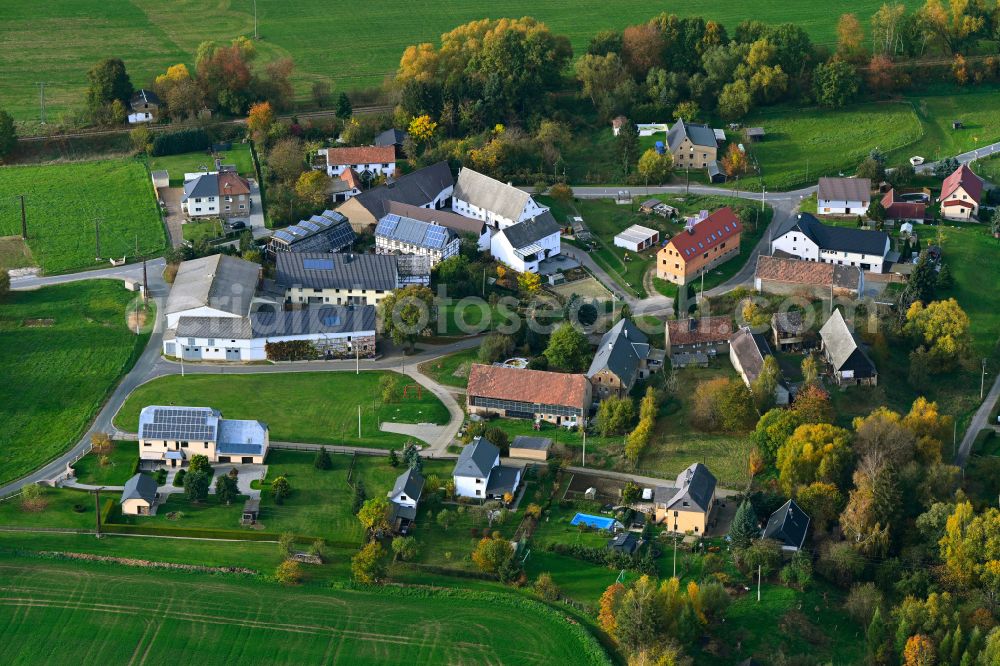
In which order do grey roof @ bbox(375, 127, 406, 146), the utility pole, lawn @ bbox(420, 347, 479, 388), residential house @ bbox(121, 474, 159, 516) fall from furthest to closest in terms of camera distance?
grey roof @ bbox(375, 127, 406, 146)
the utility pole
lawn @ bbox(420, 347, 479, 388)
residential house @ bbox(121, 474, 159, 516)

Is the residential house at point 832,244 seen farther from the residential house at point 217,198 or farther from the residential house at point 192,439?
the residential house at point 192,439

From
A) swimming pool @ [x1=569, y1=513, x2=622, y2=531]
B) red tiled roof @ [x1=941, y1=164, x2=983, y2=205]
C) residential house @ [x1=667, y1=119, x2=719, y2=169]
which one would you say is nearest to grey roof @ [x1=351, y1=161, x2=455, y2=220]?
residential house @ [x1=667, y1=119, x2=719, y2=169]

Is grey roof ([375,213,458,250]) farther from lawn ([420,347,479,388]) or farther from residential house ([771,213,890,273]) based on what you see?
residential house ([771,213,890,273])

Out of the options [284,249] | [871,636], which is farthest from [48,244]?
[871,636]

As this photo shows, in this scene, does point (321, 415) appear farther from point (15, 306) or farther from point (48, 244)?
point (48, 244)

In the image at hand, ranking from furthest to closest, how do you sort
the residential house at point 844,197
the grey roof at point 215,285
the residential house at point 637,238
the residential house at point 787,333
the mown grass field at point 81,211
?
the residential house at point 844,197
the mown grass field at point 81,211
the residential house at point 637,238
the grey roof at point 215,285
the residential house at point 787,333

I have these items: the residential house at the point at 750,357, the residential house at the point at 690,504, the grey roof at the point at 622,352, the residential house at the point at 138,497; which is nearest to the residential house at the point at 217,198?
the grey roof at the point at 622,352

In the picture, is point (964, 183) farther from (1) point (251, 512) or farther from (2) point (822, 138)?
(1) point (251, 512)
